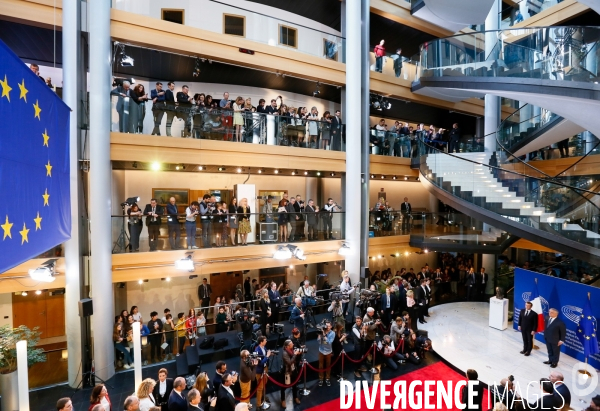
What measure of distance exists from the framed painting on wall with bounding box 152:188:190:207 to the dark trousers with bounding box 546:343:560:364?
43.5ft

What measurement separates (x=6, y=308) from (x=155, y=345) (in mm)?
6314

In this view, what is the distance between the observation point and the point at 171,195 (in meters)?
13.3

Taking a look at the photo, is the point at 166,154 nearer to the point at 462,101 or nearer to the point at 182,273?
the point at 182,273

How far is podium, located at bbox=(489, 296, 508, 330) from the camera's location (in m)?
11.5

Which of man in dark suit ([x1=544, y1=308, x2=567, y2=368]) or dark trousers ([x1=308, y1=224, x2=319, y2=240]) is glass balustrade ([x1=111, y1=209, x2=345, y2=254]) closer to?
dark trousers ([x1=308, y1=224, x2=319, y2=240])

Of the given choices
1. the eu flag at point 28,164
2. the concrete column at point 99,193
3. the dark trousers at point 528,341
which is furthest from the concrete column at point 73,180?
the dark trousers at point 528,341

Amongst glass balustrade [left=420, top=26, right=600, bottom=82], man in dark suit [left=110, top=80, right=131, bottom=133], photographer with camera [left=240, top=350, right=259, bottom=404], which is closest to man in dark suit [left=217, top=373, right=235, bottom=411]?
photographer with camera [left=240, top=350, right=259, bottom=404]

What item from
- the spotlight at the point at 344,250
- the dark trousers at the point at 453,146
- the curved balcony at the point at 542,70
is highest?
the curved balcony at the point at 542,70

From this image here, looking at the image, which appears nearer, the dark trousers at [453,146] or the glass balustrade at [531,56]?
the glass balustrade at [531,56]

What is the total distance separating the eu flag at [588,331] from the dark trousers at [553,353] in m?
0.88

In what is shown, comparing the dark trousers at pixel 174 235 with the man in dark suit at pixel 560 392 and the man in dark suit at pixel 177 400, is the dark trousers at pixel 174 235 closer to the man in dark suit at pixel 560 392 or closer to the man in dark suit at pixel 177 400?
the man in dark suit at pixel 177 400

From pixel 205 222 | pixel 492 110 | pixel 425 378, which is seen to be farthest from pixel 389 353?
pixel 492 110

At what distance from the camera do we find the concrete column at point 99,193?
8883 mm

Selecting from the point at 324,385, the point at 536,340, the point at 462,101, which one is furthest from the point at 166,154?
the point at 462,101
